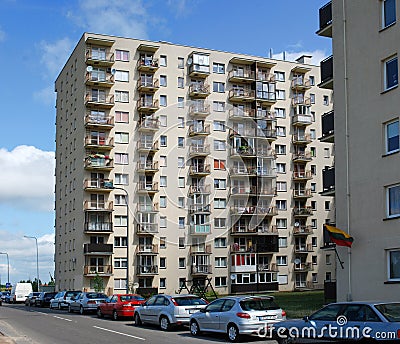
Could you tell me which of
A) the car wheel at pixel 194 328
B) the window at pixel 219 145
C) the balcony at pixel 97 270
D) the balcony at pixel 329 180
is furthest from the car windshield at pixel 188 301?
the window at pixel 219 145

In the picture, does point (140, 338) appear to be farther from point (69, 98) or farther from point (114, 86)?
point (69, 98)

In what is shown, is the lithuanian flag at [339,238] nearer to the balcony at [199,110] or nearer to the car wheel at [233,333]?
the car wheel at [233,333]

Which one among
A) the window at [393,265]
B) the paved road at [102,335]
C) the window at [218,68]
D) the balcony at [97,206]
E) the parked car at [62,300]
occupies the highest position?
the window at [218,68]

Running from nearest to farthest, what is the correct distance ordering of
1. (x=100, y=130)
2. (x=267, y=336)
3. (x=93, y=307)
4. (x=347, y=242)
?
(x=267, y=336) < (x=347, y=242) < (x=93, y=307) < (x=100, y=130)

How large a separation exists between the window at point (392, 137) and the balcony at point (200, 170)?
138ft

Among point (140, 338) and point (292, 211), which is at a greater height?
point (292, 211)

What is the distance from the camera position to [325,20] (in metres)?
33.6

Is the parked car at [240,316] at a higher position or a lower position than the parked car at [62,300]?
higher

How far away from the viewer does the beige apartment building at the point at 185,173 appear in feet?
225

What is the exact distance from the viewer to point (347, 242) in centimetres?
2903

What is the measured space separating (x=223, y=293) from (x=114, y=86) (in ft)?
84.1

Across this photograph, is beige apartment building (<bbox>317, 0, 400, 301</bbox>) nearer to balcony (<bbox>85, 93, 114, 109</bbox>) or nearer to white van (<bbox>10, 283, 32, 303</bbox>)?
balcony (<bbox>85, 93, 114, 109</bbox>)

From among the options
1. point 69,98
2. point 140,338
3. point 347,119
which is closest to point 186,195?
point 69,98

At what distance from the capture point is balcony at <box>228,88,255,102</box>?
74281 mm
